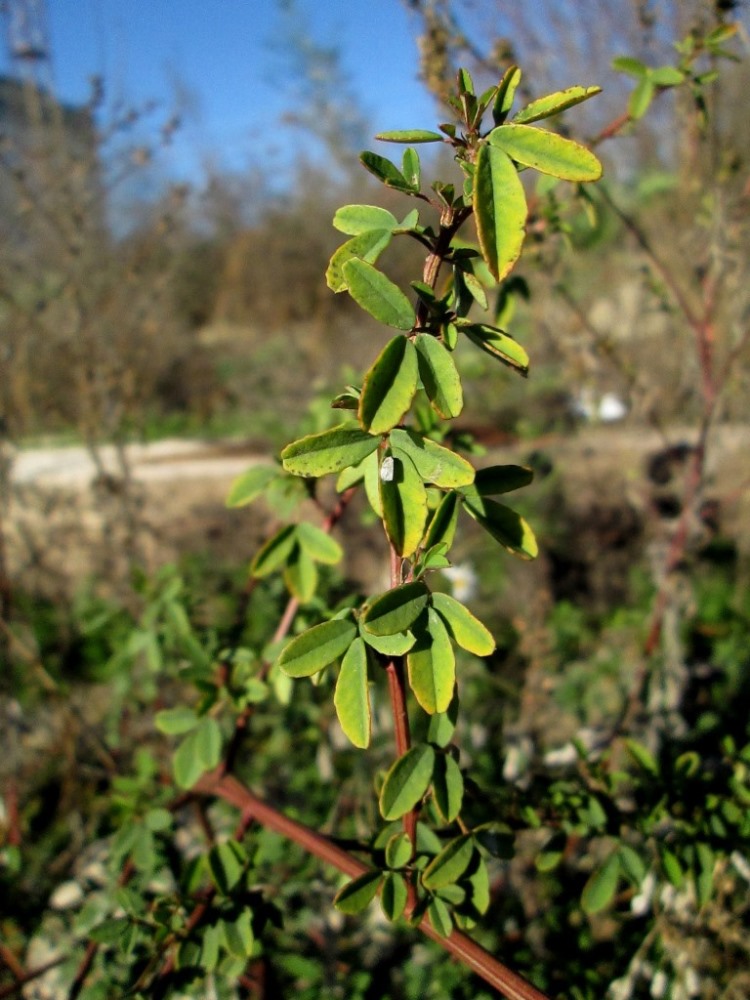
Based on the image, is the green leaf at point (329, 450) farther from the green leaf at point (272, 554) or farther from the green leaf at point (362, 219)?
the green leaf at point (272, 554)

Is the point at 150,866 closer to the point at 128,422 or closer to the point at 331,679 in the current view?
the point at 331,679

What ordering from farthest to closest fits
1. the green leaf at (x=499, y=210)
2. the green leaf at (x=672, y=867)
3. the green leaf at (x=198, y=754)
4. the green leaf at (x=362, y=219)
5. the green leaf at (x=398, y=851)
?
the green leaf at (x=198, y=754) < the green leaf at (x=672, y=867) < the green leaf at (x=398, y=851) < the green leaf at (x=362, y=219) < the green leaf at (x=499, y=210)

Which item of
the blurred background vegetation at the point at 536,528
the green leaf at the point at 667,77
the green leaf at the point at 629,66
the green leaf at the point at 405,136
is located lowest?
the blurred background vegetation at the point at 536,528

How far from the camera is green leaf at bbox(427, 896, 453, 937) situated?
29.5 inches

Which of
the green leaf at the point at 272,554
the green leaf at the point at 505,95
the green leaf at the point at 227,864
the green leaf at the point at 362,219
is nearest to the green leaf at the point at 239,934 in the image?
the green leaf at the point at 227,864

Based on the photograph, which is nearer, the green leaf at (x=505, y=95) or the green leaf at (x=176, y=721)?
the green leaf at (x=505, y=95)

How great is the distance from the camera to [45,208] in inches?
109

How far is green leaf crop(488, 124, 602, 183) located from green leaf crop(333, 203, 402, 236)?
125 mm

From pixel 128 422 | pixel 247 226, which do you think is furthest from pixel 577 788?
pixel 247 226

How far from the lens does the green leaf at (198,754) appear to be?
1.03 metres

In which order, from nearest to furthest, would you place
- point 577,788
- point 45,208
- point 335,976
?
point 577,788
point 335,976
point 45,208

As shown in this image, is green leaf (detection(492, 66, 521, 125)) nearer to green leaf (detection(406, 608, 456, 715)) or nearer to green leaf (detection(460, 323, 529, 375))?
green leaf (detection(460, 323, 529, 375))

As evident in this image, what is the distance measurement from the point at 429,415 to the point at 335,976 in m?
0.97

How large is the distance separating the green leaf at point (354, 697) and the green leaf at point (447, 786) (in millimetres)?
143
